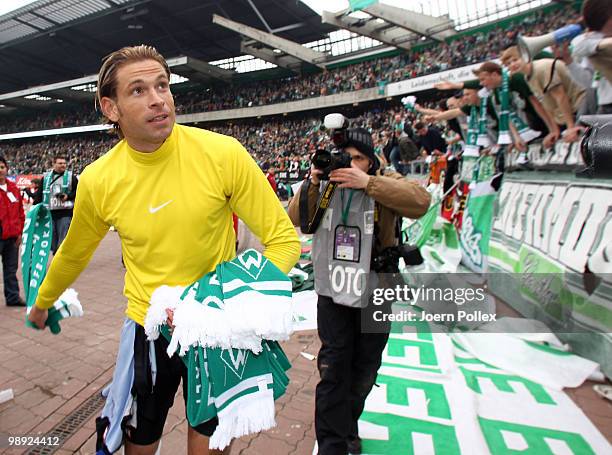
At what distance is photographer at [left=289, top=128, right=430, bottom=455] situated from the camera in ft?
7.50

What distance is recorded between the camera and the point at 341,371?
2307 mm

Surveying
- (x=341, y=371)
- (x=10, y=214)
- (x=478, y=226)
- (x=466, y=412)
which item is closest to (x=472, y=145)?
(x=478, y=226)

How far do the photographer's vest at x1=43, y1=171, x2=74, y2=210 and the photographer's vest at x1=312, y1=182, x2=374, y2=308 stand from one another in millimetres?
5953

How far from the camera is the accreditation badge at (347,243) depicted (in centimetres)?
242

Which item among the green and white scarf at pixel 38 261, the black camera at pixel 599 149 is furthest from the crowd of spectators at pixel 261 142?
the black camera at pixel 599 149

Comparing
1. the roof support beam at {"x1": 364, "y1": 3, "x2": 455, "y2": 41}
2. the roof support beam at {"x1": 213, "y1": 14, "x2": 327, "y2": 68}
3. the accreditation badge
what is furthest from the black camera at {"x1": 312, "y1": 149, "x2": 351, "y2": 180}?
the roof support beam at {"x1": 213, "y1": 14, "x2": 327, "y2": 68}

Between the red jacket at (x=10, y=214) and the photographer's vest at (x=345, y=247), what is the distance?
5.09m

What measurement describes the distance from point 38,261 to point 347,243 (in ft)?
6.03

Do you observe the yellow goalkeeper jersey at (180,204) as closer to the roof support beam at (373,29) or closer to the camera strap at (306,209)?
the camera strap at (306,209)

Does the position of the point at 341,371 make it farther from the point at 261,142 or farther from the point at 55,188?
Result: the point at 261,142

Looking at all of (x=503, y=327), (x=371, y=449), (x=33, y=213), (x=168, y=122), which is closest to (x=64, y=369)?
(x=33, y=213)

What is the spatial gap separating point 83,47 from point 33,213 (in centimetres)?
5266

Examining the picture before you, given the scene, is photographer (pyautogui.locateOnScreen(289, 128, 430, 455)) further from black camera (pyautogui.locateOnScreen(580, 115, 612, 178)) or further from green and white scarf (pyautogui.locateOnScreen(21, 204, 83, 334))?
green and white scarf (pyautogui.locateOnScreen(21, 204, 83, 334))

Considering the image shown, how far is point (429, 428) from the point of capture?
2.71m
